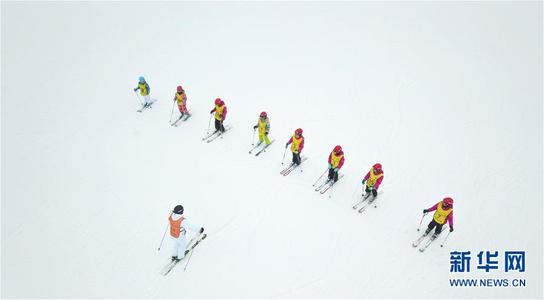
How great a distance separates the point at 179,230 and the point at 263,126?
5091 millimetres

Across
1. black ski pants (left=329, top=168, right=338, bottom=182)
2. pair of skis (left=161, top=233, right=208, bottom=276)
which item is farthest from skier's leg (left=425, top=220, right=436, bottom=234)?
pair of skis (left=161, top=233, right=208, bottom=276)

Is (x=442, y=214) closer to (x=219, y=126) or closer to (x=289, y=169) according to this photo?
(x=289, y=169)

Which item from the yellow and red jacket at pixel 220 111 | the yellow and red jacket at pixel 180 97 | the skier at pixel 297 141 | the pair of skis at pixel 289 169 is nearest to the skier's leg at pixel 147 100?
the yellow and red jacket at pixel 180 97

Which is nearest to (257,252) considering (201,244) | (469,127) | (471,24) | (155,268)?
(201,244)

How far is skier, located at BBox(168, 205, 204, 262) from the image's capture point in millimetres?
9180

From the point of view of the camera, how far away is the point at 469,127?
1526cm

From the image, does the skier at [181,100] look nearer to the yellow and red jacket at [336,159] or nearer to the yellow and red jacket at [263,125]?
the yellow and red jacket at [263,125]

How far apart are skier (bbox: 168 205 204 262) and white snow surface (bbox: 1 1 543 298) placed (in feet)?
1.73

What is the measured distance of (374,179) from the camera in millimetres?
11109

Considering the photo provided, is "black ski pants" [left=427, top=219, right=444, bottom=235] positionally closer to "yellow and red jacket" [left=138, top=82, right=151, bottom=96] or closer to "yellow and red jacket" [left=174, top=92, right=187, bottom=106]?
"yellow and red jacket" [left=174, top=92, right=187, bottom=106]

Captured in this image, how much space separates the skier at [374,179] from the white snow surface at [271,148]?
0.66 metres

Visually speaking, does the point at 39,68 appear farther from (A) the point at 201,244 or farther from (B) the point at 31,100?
(A) the point at 201,244

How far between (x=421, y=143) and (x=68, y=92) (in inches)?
575

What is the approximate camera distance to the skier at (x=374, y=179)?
432 inches
